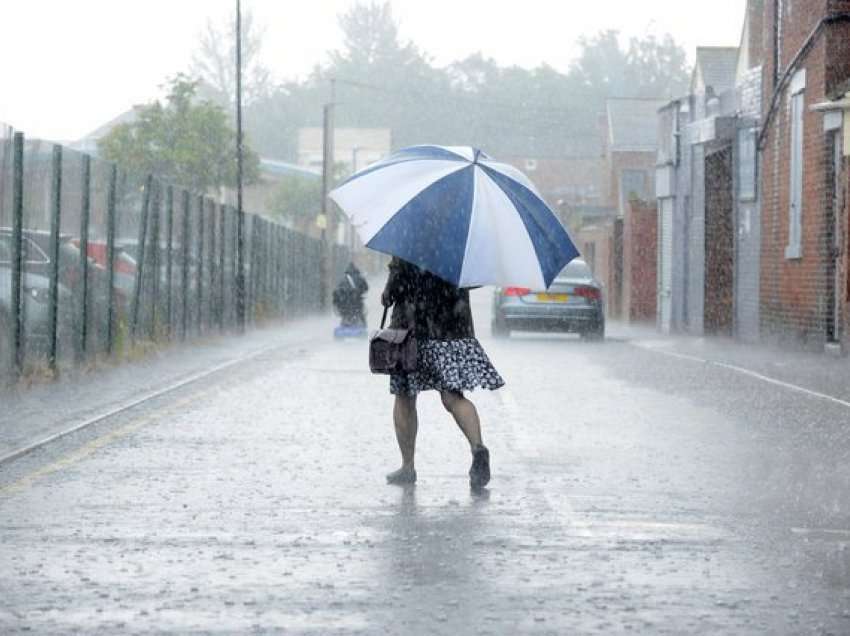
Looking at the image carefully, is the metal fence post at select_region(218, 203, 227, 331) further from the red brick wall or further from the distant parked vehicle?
the red brick wall

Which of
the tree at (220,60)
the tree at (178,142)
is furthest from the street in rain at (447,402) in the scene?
the tree at (220,60)

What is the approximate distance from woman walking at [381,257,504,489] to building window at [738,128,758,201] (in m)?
22.1

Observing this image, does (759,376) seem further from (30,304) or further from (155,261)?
(155,261)

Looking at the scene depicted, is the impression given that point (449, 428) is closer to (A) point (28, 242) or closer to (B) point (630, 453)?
(B) point (630, 453)

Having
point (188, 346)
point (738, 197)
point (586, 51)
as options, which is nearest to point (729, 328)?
point (738, 197)

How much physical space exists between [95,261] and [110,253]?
564 millimetres

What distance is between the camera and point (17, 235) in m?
18.0

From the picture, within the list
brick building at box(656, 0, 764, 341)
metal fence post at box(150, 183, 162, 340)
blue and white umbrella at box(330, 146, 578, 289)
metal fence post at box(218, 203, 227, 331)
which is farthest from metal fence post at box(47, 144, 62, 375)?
brick building at box(656, 0, 764, 341)

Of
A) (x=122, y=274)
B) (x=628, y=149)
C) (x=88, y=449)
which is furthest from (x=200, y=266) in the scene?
(x=628, y=149)

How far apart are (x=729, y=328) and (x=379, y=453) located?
23620 millimetres

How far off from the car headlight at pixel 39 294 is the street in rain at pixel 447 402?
36 mm

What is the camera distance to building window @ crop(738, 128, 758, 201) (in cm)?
3177

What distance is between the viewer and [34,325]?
19.1 metres

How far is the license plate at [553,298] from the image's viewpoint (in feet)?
103
